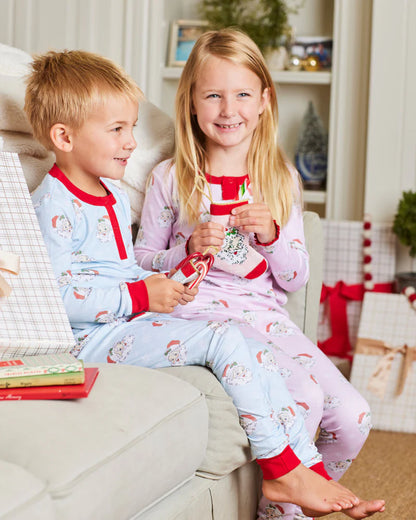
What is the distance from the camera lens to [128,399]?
1171 millimetres

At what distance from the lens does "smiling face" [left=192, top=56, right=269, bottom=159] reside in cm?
180

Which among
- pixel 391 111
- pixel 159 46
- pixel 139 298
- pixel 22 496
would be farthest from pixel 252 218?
pixel 159 46

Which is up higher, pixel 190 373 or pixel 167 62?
pixel 167 62

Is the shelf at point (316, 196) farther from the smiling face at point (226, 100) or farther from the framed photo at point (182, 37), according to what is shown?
the smiling face at point (226, 100)

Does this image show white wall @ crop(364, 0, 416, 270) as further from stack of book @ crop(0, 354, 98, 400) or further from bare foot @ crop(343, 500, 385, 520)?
stack of book @ crop(0, 354, 98, 400)

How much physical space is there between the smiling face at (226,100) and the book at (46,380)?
2.80 ft

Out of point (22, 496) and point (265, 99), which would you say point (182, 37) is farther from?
point (22, 496)

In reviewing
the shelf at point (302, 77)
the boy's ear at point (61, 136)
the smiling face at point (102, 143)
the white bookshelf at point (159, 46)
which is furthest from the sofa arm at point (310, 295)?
the shelf at point (302, 77)

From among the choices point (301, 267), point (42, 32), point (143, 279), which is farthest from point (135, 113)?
point (42, 32)

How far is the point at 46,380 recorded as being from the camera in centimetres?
115

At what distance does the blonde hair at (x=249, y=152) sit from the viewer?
1.81 meters

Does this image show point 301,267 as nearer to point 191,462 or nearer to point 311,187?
point 191,462

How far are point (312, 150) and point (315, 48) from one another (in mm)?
420

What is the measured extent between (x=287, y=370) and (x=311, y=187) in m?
1.75
